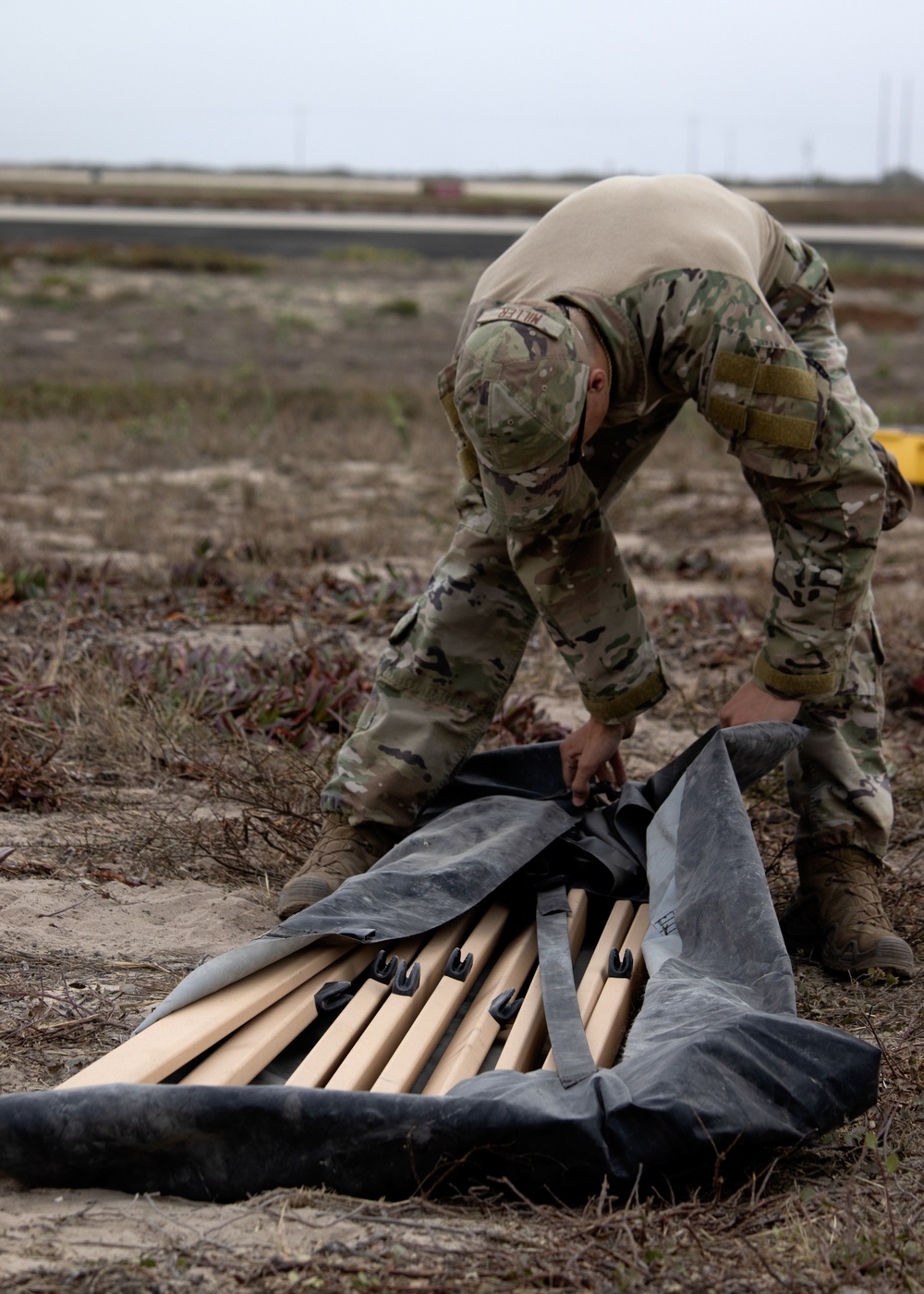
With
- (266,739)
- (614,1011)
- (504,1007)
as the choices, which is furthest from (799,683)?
(266,739)

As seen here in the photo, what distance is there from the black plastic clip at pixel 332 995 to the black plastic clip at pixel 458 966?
199 mm

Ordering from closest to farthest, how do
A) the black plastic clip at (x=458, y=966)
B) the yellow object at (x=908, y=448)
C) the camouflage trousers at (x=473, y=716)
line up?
1. the black plastic clip at (x=458, y=966)
2. the camouflage trousers at (x=473, y=716)
3. the yellow object at (x=908, y=448)

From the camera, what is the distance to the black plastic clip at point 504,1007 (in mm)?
2324

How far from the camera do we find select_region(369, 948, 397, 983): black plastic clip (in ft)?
7.96

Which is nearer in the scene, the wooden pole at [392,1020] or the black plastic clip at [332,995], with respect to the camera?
the wooden pole at [392,1020]

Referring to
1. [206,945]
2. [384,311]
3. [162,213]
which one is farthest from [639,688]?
[162,213]

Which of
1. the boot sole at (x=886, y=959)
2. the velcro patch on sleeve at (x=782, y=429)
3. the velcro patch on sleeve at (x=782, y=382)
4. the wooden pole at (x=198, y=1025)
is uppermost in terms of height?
the velcro patch on sleeve at (x=782, y=382)

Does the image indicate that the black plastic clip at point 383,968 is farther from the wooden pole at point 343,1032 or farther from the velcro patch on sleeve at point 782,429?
the velcro patch on sleeve at point 782,429

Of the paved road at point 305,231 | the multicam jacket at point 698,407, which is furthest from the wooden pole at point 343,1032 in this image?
the paved road at point 305,231

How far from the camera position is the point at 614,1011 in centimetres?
235

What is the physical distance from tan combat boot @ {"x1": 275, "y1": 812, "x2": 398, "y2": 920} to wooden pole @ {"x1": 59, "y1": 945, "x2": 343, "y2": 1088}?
0.37 metres

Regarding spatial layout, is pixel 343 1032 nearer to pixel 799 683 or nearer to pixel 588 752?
pixel 588 752

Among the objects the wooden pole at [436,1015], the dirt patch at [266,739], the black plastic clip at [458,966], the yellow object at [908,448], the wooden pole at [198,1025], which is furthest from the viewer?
the yellow object at [908,448]

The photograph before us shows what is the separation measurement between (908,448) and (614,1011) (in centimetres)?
564
